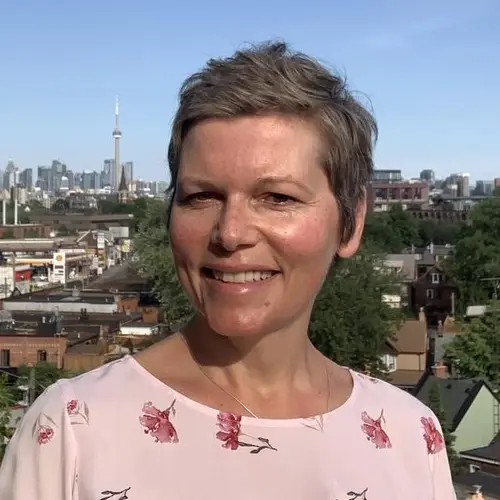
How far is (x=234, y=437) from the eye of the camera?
5.02ft

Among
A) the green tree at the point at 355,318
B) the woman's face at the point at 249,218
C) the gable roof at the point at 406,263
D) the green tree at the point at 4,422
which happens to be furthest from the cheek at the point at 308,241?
the gable roof at the point at 406,263

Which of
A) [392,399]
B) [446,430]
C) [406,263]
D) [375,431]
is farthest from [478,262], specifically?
[375,431]

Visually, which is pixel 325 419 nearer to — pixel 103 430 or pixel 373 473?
pixel 373 473

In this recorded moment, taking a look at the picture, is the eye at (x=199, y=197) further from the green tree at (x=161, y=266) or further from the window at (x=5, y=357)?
the window at (x=5, y=357)

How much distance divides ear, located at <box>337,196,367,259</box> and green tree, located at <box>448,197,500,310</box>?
30.3m

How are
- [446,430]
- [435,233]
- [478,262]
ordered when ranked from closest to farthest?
[446,430] < [478,262] < [435,233]

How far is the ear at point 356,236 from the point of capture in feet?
5.55

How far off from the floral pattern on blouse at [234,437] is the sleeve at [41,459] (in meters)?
0.27

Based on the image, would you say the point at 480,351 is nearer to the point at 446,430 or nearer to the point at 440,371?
the point at 440,371

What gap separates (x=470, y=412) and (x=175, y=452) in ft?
46.9

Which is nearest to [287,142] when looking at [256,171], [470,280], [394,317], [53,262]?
[256,171]

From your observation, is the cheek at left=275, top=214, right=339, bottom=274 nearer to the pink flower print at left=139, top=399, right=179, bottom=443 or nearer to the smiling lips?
the smiling lips

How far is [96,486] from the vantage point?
1.39 m

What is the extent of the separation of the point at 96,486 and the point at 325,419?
20.2 inches
